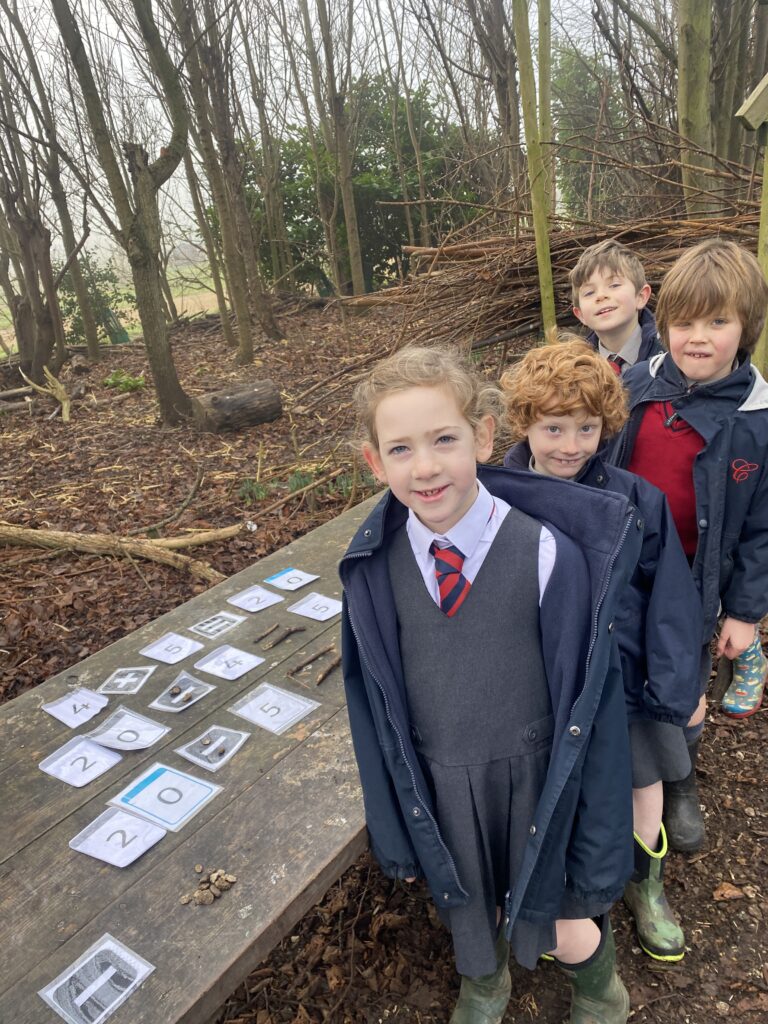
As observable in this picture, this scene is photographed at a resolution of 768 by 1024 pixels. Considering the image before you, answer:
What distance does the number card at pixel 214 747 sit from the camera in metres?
1.86

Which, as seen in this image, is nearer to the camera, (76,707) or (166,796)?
(166,796)

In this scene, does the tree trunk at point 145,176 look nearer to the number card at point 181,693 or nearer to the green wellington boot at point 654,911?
the number card at point 181,693

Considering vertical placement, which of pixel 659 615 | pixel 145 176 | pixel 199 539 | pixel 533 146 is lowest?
pixel 199 539

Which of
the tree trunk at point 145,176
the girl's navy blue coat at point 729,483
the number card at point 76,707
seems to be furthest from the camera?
the tree trunk at point 145,176

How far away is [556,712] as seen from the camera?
142 cm

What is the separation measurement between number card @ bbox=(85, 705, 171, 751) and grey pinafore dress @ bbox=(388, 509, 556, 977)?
2.92 ft

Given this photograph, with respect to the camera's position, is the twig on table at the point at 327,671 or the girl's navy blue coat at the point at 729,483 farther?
the twig on table at the point at 327,671

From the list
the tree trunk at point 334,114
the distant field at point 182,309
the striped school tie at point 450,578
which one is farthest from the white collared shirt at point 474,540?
the distant field at point 182,309

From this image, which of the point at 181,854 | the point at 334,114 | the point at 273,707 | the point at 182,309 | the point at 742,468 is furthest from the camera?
the point at 182,309

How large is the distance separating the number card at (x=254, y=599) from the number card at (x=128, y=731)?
665mm

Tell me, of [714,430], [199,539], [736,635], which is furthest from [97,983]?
[199,539]

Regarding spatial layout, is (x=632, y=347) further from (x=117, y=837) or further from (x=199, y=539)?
(x=199, y=539)

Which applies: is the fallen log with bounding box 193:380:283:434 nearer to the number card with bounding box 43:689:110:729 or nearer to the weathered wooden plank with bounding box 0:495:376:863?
the weathered wooden plank with bounding box 0:495:376:863

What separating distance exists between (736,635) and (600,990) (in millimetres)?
1023
